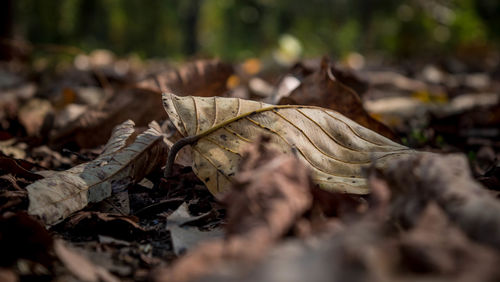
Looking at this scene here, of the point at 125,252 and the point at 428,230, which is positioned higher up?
the point at 428,230

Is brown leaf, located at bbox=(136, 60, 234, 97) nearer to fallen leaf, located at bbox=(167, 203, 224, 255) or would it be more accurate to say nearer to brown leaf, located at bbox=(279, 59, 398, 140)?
brown leaf, located at bbox=(279, 59, 398, 140)

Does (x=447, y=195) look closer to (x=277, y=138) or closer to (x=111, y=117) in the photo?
(x=277, y=138)

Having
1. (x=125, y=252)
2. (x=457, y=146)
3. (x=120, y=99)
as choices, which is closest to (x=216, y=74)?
(x=120, y=99)

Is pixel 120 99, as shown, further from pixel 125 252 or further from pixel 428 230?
pixel 428 230

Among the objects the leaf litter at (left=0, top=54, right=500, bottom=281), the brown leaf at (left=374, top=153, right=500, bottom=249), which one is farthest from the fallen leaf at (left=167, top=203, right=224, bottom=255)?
the brown leaf at (left=374, top=153, right=500, bottom=249)

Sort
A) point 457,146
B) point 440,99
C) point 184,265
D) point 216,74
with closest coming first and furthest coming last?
1. point 184,265
2. point 216,74
3. point 457,146
4. point 440,99

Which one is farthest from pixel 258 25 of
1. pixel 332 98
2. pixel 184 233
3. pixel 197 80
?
pixel 184 233

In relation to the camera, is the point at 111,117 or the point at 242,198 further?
the point at 111,117
